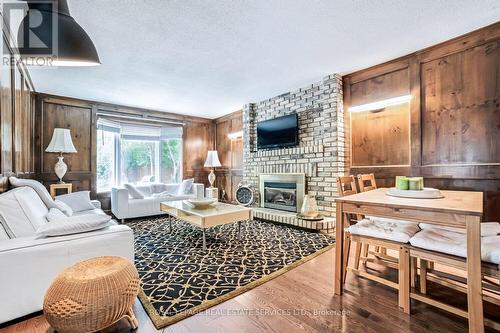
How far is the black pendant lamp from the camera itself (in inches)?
51.3

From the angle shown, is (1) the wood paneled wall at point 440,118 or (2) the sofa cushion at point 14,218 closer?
(2) the sofa cushion at point 14,218

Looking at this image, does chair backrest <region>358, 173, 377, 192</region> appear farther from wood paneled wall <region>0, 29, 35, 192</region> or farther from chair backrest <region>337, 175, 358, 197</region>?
wood paneled wall <region>0, 29, 35, 192</region>

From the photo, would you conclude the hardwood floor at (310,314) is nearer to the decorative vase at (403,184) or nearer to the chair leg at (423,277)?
the chair leg at (423,277)

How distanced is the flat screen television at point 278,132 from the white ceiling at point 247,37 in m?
0.67

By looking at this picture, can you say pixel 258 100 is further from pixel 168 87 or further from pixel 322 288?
pixel 322 288

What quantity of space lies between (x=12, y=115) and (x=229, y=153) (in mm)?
4121

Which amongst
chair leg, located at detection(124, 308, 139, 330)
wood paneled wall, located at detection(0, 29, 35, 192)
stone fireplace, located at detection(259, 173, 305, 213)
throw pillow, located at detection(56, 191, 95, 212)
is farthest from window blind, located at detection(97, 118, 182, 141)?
chair leg, located at detection(124, 308, 139, 330)

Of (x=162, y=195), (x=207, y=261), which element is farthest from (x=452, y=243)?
(x=162, y=195)

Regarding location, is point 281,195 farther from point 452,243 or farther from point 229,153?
point 452,243

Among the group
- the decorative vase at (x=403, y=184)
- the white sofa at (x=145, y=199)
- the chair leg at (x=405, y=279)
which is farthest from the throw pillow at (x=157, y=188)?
the chair leg at (x=405, y=279)

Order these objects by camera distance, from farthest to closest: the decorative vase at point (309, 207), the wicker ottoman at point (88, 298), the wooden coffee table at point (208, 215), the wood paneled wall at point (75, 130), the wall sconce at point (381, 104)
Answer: the wood paneled wall at point (75, 130), the decorative vase at point (309, 207), the wall sconce at point (381, 104), the wooden coffee table at point (208, 215), the wicker ottoman at point (88, 298)

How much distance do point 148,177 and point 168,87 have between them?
2545 millimetres

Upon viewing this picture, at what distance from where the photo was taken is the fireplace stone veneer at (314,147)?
3580mm

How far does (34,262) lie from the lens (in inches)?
55.9
